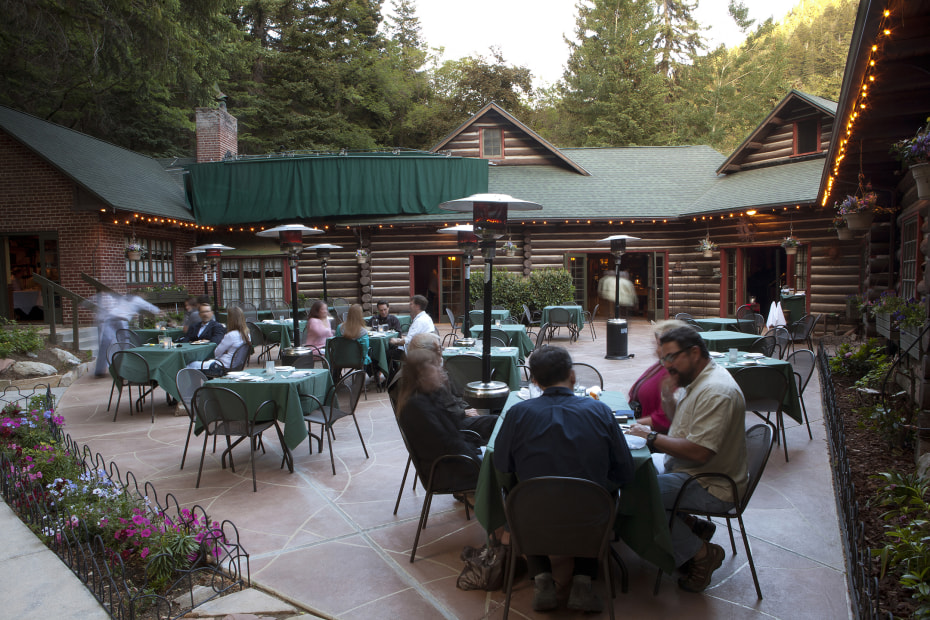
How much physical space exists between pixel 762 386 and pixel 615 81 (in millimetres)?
26596

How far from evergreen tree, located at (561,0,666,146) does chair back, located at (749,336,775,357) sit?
75.0 feet

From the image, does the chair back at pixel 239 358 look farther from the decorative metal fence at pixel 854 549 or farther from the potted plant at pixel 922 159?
the potted plant at pixel 922 159

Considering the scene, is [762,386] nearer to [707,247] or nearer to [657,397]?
[657,397]

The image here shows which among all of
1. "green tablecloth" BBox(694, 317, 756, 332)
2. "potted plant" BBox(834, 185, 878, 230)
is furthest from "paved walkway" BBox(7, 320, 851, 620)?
"green tablecloth" BBox(694, 317, 756, 332)

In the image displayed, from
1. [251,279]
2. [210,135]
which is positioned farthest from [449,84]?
[251,279]

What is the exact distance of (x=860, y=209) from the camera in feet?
27.3

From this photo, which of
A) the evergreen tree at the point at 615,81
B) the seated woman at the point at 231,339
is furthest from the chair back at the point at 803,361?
the evergreen tree at the point at 615,81

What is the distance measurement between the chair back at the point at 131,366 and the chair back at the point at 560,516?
5.96 m

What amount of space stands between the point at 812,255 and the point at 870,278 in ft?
13.8

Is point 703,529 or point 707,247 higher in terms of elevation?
point 707,247

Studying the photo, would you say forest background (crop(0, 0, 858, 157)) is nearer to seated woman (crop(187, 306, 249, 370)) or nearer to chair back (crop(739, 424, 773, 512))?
seated woman (crop(187, 306, 249, 370))

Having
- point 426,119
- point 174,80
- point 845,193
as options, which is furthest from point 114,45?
point 426,119

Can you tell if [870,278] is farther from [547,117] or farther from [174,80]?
[547,117]

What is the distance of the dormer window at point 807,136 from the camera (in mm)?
15477
